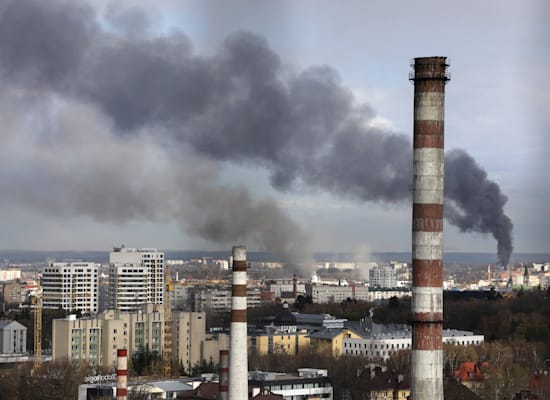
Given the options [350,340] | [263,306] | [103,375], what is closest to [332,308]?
[263,306]

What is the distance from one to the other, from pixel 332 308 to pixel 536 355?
30.7 meters

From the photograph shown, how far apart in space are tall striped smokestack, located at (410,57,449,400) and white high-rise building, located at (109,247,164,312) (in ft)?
188

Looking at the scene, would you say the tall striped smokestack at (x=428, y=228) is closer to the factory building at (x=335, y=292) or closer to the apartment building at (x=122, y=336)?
the apartment building at (x=122, y=336)

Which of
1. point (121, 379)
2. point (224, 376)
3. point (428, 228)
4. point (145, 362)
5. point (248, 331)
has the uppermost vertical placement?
point (428, 228)

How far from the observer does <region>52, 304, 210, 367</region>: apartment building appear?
47500mm

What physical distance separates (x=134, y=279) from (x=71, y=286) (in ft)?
22.2

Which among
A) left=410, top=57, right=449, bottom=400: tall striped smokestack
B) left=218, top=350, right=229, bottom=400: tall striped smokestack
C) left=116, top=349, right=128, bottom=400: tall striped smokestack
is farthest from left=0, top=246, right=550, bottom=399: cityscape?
left=410, top=57, right=449, bottom=400: tall striped smokestack

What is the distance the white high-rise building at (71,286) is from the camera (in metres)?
85.2

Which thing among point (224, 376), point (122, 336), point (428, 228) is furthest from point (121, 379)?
point (122, 336)

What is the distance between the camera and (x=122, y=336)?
4909 cm

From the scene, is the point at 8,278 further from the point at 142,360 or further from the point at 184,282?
the point at 142,360

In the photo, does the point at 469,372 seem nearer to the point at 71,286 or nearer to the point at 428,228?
the point at 428,228

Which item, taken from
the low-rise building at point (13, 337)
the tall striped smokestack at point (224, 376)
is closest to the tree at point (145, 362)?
the low-rise building at point (13, 337)

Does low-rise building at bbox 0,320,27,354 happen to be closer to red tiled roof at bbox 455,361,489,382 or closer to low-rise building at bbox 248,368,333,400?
low-rise building at bbox 248,368,333,400
